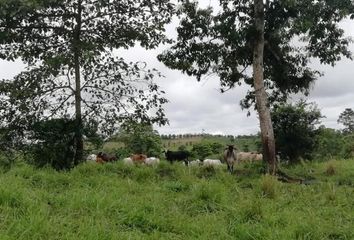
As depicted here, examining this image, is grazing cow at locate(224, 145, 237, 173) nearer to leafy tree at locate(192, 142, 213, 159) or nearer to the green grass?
the green grass

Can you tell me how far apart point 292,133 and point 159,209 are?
13.8 metres

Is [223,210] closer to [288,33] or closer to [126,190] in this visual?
[126,190]

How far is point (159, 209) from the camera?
8289 mm

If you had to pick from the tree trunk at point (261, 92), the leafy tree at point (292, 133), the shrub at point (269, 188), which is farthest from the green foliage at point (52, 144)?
the leafy tree at point (292, 133)

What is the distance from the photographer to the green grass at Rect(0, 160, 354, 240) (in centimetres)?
686

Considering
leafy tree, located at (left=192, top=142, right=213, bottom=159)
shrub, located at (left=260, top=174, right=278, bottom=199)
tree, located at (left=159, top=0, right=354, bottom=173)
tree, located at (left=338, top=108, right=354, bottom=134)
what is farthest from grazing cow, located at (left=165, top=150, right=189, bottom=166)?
tree, located at (left=338, top=108, right=354, bottom=134)

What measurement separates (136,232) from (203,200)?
260cm

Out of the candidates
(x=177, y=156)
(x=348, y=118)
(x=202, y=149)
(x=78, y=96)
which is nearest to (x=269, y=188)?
(x=78, y=96)

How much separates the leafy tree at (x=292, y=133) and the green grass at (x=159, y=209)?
349 inches

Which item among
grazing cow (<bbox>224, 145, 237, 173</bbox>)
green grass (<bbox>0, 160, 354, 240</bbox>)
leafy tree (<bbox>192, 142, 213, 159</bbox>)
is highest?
leafy tree (<bbox>192, 142, 213, 159</bbox>)

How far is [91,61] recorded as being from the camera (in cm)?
1370

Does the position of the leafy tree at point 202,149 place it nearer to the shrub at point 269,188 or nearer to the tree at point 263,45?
the tree at point 263,45

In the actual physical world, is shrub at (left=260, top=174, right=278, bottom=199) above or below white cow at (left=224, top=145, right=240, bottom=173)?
below

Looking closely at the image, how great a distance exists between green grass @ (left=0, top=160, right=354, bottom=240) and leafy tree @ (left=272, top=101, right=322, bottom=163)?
8873 mm
